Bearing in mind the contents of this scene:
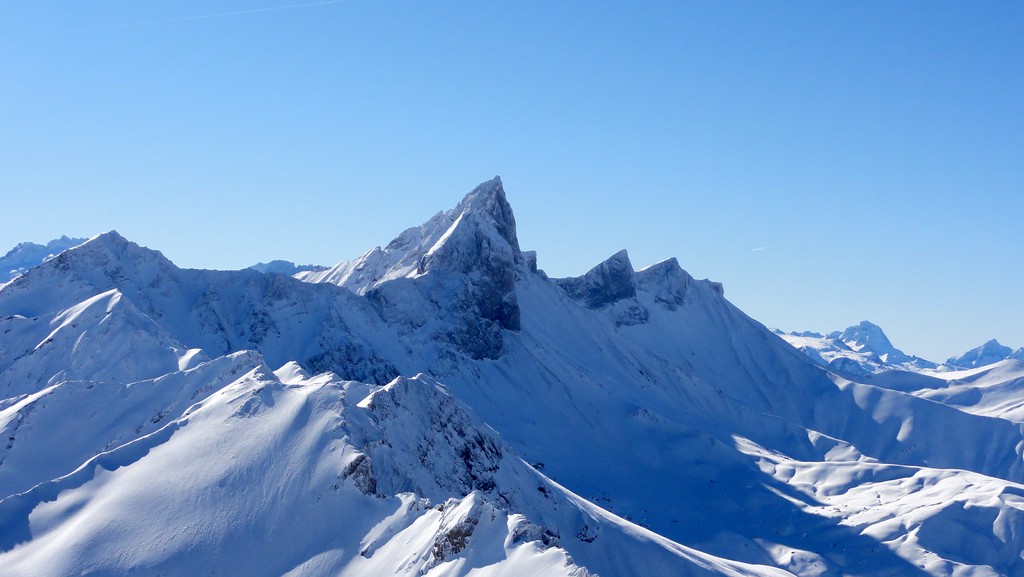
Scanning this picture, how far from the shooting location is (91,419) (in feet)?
351

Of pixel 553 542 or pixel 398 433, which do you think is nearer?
pixel 553 542

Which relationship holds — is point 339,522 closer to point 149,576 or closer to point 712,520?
point 149,576

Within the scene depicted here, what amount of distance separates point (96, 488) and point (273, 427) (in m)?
16.2

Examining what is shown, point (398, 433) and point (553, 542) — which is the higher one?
point (398, 433)

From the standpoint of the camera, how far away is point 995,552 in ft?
590

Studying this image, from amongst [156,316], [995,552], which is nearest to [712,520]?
[995,552]

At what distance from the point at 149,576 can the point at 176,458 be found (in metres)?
17.0

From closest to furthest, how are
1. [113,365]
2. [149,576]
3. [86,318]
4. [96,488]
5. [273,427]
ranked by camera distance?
[149,576] < [96,488] < [273,427] < [113,365] < [86,318]

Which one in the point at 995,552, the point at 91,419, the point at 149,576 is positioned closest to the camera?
the point at 149,576

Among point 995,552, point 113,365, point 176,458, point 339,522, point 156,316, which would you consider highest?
point 156,316

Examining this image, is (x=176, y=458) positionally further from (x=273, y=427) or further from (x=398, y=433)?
(x=398, y=433)

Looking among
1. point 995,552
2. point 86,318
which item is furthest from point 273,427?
point 995,552

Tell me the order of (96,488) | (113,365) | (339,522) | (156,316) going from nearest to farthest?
1. (339,522)
2. (96,488)
3. (113,365)
4. (156,316)

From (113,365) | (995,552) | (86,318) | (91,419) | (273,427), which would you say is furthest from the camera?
(995,552)
